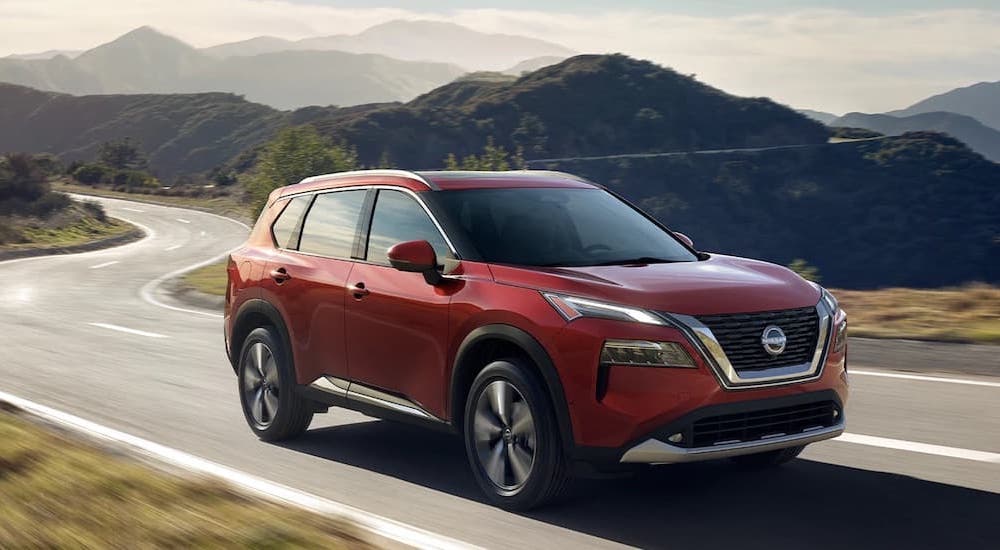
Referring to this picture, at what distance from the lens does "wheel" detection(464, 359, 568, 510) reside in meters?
5.67

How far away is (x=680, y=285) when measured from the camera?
18.6 feet

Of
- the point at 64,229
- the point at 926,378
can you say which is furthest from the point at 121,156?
the point at 926,378

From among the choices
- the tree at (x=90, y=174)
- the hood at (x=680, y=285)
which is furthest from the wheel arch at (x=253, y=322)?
the tree at (x=90, y=174)

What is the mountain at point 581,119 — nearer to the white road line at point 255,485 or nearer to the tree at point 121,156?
the tree at point 121,156

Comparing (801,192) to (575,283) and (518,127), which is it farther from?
(575,283)

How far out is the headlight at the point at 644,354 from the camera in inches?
209

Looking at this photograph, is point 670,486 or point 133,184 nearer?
point 670,486

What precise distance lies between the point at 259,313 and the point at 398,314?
5.96ft

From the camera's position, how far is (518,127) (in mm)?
131250

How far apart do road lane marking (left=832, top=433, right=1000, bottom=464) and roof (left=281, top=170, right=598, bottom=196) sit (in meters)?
2.31

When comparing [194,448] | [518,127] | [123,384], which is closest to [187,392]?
[123,384]

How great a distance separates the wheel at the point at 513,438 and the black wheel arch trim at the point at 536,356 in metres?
0.08

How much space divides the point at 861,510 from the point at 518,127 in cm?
12667

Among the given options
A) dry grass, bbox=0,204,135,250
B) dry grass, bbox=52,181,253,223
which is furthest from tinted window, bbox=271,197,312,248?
dry grass, bbox=52,181,253,223
